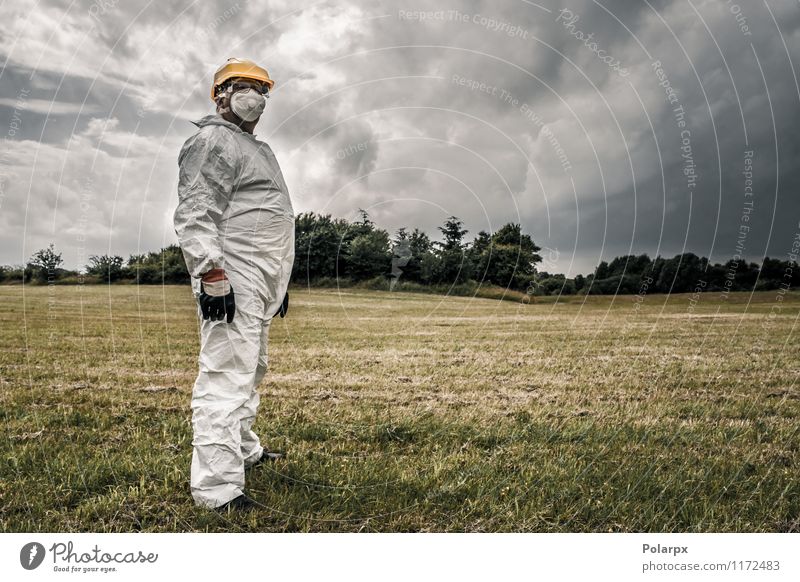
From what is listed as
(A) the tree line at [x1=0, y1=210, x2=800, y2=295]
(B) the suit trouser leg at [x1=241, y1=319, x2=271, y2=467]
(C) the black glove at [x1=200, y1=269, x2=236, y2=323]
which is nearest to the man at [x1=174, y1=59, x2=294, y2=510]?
(C) the black glove at [x1=200, y1=269, x2=236, y2=323]

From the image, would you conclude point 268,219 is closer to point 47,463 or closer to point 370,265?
point 47,463

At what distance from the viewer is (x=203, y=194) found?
4.06 metres

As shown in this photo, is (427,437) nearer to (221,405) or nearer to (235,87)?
(221,405)

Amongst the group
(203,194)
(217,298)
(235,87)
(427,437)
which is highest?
(235,87)

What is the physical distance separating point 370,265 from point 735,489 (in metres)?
7.14

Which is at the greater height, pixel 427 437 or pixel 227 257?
pixel 227 257

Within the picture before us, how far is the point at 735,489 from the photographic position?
4.59 meters

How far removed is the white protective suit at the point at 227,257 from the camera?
13.3 ft

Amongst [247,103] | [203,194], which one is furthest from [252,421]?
[247,103]

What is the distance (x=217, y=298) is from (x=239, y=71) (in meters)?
1.77

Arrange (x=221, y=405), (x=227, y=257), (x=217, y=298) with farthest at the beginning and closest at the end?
(x=227, y=257)
(x=221, y=405)
(x=217, y=298)

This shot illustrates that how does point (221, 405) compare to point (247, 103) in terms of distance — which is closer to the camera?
point (221, 405)

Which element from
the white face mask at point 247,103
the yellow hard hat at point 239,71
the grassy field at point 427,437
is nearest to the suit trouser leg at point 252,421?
the grassy field at point 427,437
